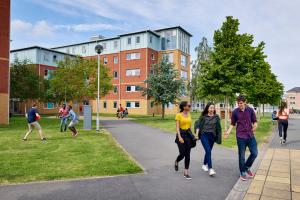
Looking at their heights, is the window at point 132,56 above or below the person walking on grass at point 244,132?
above

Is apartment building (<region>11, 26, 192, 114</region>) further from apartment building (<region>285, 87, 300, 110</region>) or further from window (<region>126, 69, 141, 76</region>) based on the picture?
apartment building (<region>285, 87, 300, 110</region>)

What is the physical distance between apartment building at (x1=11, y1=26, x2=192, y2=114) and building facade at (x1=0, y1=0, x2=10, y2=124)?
27809mm

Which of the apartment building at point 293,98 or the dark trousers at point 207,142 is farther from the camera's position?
the apartment building at point 293,98

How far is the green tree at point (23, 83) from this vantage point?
37.3 metres

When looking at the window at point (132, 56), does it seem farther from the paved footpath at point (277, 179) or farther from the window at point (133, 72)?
the paved footpath at point (277, 179)

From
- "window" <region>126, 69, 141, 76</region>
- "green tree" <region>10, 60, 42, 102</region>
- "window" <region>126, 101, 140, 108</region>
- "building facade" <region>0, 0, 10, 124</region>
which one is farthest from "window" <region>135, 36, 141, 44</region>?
"building facade" <region>0, 0, 10, 124</region>

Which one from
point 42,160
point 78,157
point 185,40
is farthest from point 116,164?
point 185,40

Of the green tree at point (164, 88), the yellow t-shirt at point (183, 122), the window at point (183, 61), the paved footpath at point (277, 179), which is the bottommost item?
the paved footpath at point (277, 179)

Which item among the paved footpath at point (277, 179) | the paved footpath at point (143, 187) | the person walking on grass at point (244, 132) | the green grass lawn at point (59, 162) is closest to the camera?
the paved footpath at point (143, 187)

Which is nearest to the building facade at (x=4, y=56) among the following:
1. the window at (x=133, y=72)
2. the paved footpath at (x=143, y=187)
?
the paved footpath at (x=143, y=187)

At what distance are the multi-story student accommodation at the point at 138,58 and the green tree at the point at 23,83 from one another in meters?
17.3

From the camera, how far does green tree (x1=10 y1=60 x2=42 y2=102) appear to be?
37281mm

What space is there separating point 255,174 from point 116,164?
3.58 m

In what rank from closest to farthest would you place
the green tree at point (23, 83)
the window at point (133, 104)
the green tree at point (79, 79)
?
1. the green tree at point (79, 79)
2. the green tree at point (23, 83)
3. the window at point (133, 104)
